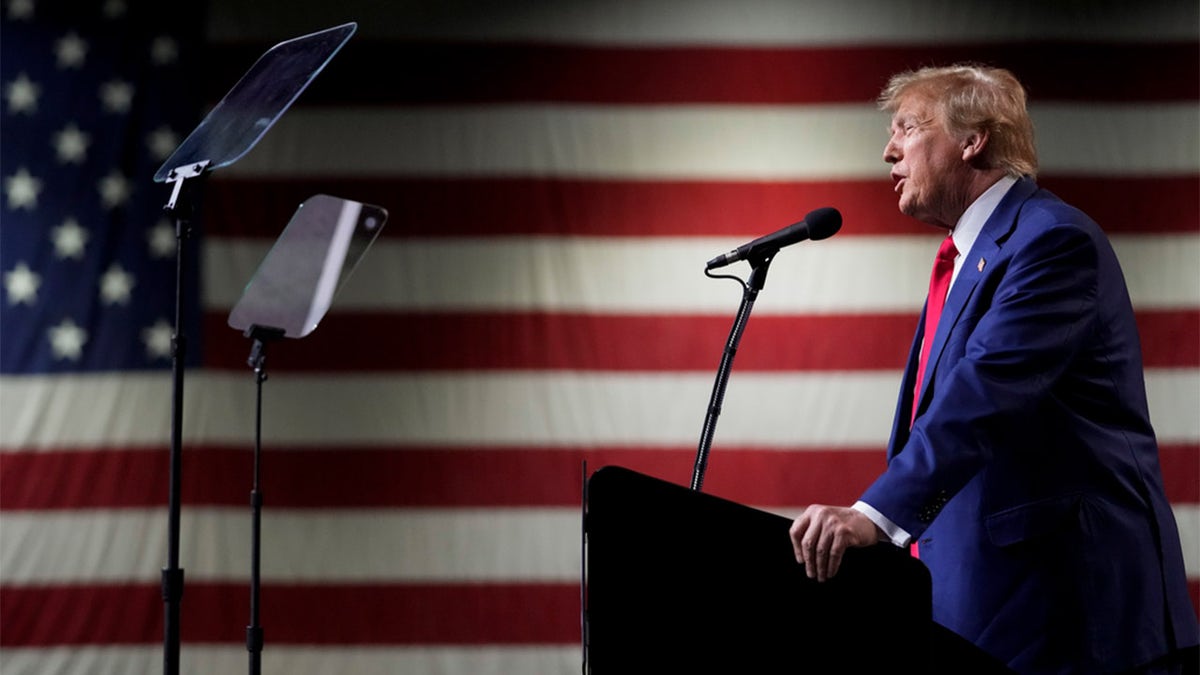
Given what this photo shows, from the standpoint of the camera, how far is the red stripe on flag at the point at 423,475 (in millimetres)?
2971

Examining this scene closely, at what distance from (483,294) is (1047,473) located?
1.96 metres

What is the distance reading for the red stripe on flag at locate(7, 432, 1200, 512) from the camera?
9.75ft

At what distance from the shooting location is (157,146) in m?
3.07

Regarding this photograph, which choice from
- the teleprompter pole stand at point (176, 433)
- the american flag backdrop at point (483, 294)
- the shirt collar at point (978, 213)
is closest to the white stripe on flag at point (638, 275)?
the american flag backdrop at point (483, 294)

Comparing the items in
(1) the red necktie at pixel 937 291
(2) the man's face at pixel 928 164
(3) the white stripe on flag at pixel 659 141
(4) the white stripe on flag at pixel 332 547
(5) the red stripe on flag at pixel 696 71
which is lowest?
(4) the white stripe on flag at pixel 332 547

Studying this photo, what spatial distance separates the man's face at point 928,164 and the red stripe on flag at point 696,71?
148 centimetres

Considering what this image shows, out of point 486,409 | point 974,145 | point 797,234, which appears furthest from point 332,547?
point 974,145

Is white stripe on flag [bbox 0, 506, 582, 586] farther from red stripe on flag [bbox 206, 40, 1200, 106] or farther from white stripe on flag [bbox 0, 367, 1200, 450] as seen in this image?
red stripe on flag [bbox 206, 40, 1200, 106]

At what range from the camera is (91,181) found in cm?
305

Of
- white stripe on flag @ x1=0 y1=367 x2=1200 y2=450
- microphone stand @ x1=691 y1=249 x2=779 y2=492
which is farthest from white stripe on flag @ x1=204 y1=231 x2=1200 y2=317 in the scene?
microphone stand @ x1=691 y1=249 x2=779 y2=492

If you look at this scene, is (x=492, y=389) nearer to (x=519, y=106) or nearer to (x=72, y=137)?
(x=519, y=106)

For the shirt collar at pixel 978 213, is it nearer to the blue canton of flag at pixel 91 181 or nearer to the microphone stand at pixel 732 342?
the microphone stand at pixel 732 342

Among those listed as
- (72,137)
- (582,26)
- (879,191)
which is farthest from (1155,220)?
(72,137)

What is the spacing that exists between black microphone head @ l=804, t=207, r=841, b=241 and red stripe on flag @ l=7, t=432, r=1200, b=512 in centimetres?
128
